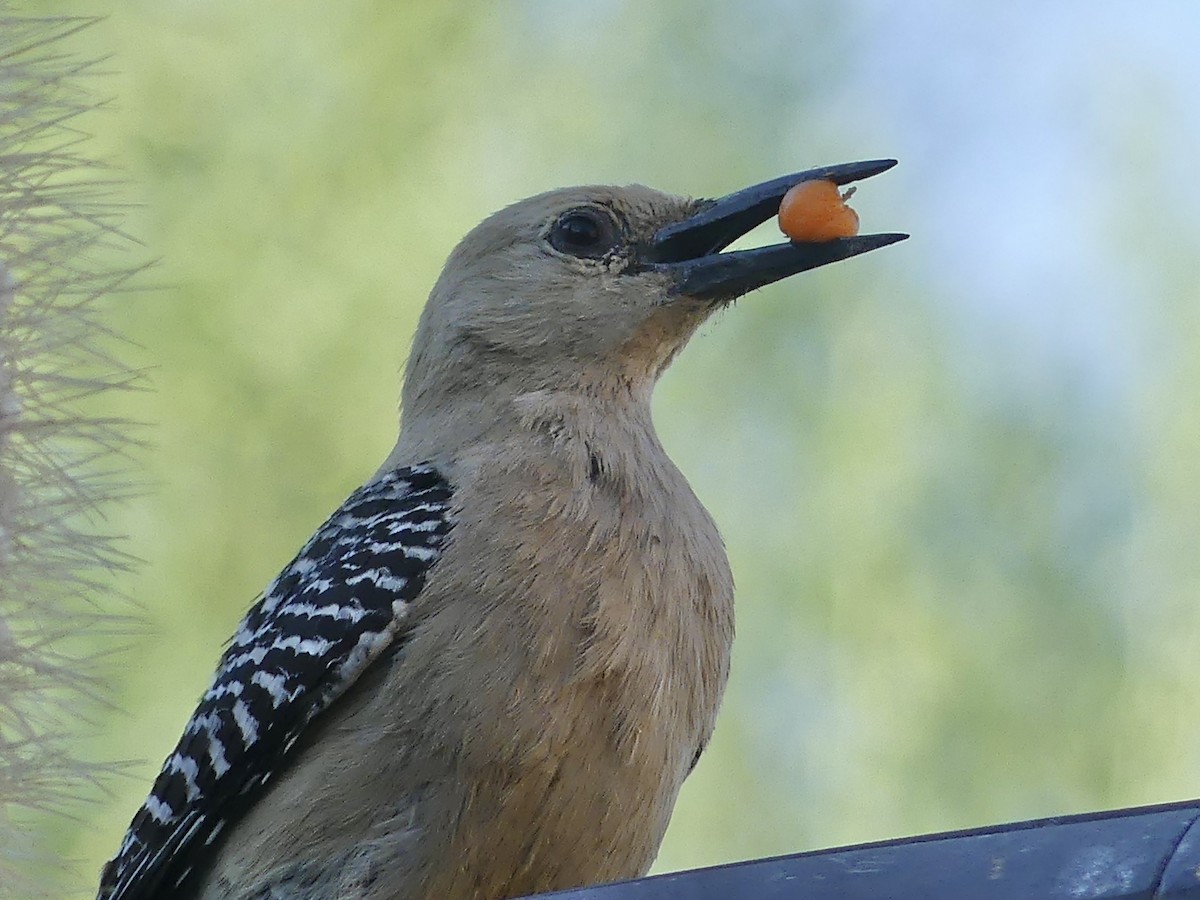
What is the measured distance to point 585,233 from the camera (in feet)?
13.0

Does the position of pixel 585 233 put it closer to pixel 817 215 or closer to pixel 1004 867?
pixel 817 215

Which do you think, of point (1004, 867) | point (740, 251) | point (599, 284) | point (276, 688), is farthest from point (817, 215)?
point (1004, 867)

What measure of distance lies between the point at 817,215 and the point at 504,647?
1130mm

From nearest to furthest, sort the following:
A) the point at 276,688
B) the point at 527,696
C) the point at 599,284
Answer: the point at 527,696, the point at 276,688, the point at 599,284

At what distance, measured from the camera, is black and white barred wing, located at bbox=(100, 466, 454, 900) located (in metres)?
3.27

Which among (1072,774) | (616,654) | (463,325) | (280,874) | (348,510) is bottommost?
(1072,774)

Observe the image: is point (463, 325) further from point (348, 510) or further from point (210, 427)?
point (210, 427)

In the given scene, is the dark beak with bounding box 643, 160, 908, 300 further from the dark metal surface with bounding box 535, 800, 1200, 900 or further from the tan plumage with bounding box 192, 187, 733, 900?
the dark metal surface with bounding box 535, 800, 1200, 900

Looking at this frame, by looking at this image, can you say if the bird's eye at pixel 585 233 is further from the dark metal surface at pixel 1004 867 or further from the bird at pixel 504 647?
the dark metal surface at pixel 1004 867

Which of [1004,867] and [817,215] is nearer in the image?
[1004,867]

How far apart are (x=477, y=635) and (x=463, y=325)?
1023 millimetres

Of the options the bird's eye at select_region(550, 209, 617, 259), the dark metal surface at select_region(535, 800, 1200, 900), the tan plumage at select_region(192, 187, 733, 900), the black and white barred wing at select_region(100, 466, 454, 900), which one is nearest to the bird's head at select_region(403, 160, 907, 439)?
the bird's eye at select_region(550, 209, 617, 259)

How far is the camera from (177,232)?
698cm

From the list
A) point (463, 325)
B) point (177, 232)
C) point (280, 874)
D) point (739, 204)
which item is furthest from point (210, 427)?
point (280, 874)
